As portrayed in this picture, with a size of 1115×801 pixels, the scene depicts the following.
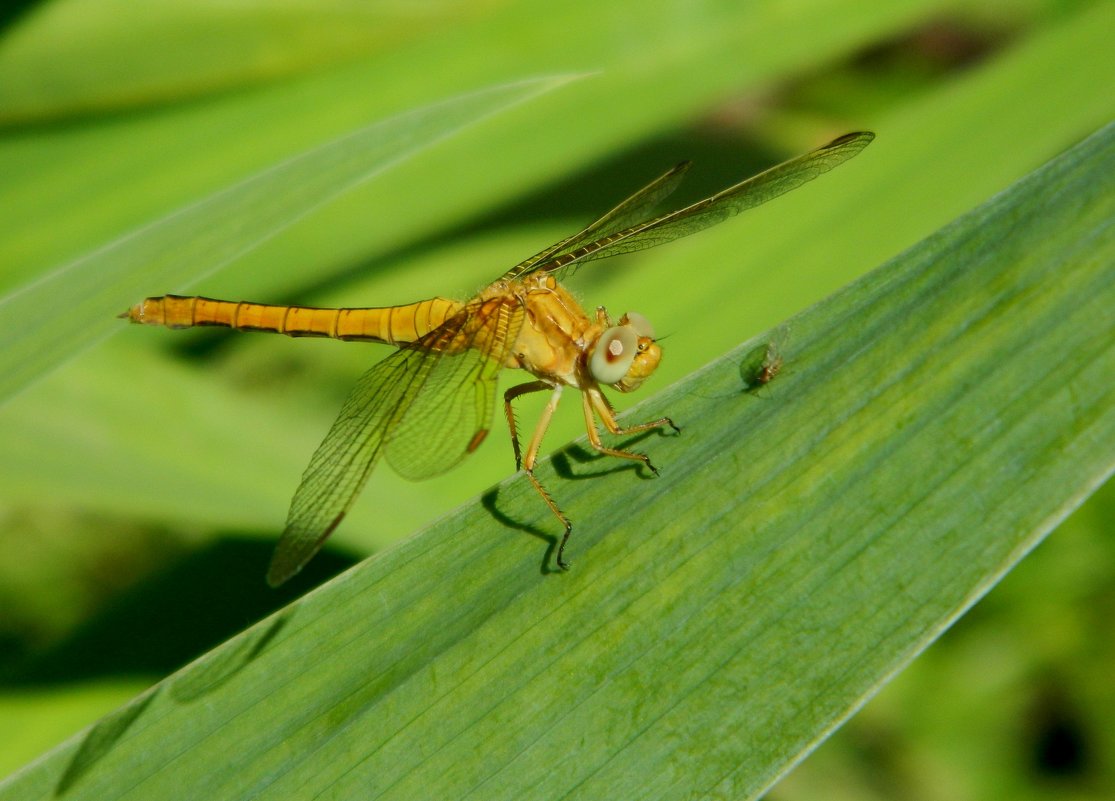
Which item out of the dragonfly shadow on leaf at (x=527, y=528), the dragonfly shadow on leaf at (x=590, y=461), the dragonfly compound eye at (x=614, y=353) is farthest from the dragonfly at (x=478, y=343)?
the dragonfly shadow on leaf at (x=527, y=528)

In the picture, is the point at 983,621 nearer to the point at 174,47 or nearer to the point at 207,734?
the point at 207,734

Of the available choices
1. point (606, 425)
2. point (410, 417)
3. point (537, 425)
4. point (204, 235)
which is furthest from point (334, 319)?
point (606, 425)

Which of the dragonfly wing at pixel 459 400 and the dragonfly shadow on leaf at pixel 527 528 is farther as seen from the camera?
the dragonfly wing at pixel 459 400

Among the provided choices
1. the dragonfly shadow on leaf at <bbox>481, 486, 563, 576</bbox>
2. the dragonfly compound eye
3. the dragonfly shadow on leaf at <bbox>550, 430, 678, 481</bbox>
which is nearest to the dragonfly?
the dragonfly compound eye

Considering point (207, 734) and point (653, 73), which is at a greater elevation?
point (653, 73)

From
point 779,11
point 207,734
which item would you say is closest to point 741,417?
point 207,734

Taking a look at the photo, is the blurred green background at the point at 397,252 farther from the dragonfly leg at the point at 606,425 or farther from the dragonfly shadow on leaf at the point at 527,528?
the dragonfly shadow on leaf at the point at 527,528

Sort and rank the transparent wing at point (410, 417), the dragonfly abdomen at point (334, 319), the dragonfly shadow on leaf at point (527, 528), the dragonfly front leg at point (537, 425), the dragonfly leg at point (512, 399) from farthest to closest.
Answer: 1. the dragonfly abdomen at point (334, 319)
2. the dragonfly leg at point (512, 399)
3. the dragonfly front leg at point (537, 425)
4. the transparent wing at point (410, 417)
5. the dragonfly shadow on leaf at point (527, 528)
